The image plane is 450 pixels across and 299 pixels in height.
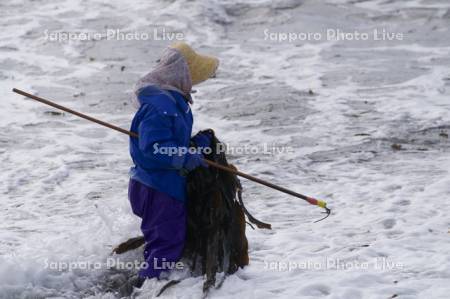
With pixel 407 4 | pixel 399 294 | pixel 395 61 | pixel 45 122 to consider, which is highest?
pixel 407 4

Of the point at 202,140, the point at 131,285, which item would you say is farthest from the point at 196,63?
the point at 131,285

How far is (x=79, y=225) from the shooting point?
6.39 m

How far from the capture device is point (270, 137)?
909 centimetres

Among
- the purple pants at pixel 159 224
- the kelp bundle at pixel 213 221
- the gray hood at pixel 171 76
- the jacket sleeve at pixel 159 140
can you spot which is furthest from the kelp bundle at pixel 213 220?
the gray hood at pixel 171 76

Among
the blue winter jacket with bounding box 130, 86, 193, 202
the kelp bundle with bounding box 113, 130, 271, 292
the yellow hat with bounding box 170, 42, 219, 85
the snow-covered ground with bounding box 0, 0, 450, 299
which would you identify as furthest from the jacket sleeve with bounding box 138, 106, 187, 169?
the snow-covered ground with bounding box 0, 0, 450, 299

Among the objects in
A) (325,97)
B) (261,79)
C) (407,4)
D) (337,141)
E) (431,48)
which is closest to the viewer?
(337,141)

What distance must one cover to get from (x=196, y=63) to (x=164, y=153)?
2.20ft

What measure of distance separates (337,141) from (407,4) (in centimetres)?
718

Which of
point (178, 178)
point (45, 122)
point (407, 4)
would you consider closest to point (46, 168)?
point (45, 122)

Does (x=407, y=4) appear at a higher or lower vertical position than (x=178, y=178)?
higher

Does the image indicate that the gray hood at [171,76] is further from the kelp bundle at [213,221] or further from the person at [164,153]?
the kelp bundle at [213,221]

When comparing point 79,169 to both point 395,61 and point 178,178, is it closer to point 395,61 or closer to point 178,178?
point 178,178

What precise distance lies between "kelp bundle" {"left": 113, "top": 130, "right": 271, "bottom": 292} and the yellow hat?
383 millimetres

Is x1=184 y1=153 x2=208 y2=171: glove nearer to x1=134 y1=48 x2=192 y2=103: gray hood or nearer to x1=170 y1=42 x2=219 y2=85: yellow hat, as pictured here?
x1=134 y1=48 x2=192 y2=103: gray hood
